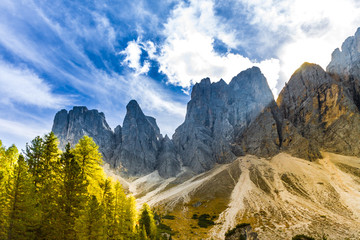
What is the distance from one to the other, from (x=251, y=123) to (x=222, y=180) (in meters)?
78.1

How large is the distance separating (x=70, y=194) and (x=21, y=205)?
3690 millimetres

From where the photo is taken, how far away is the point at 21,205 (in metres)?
17.2

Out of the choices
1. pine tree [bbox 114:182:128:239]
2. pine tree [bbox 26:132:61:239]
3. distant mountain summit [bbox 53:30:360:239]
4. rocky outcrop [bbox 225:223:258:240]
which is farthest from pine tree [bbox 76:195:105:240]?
distant mountain summit [bbox 53:30:360:239]

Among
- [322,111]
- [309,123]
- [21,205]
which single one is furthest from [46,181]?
[322,111]

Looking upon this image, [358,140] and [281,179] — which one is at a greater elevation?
[358,140]

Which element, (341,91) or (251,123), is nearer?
(341,91)

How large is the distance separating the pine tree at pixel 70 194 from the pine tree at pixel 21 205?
218 cm

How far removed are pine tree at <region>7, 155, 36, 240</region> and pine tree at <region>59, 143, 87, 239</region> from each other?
218cm

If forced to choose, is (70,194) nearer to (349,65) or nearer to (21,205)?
(21,205)

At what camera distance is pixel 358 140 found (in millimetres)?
132750

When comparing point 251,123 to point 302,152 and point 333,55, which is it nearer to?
point 302,152

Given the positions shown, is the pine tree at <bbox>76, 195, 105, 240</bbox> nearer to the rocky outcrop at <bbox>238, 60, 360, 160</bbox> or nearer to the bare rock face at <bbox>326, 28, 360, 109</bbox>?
the rocky outcrop at <bbox>238, 60, 360, 160</bbox>

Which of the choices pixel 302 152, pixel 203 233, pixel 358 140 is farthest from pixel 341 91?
pixel 203 233

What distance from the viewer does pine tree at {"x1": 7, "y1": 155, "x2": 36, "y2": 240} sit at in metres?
16.5
